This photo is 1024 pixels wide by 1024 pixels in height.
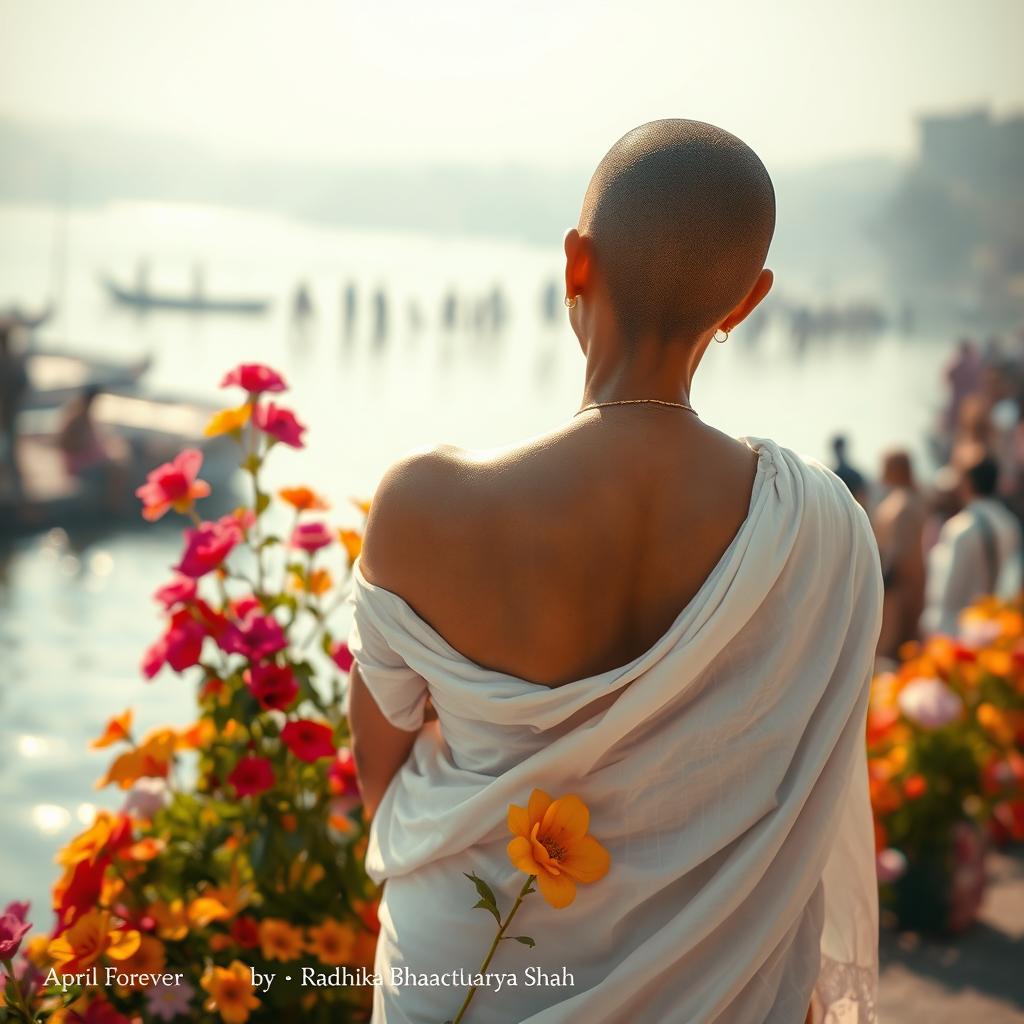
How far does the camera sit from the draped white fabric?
3.76 feet

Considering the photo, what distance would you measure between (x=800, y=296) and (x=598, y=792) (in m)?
69.6

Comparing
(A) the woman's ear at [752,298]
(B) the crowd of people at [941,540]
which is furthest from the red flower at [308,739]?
(B) the crowd of people at [941,540]

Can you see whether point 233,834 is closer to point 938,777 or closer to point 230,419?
point 230,419

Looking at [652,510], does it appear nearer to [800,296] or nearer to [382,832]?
[382,832]

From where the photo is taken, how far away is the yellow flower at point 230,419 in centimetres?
163

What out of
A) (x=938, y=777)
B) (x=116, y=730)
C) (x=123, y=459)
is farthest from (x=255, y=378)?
(x=123, y=459)

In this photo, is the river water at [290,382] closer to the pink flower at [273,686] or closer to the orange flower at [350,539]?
the orange flower at [350,539]

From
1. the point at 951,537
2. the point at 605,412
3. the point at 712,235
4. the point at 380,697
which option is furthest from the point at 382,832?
the point at 951,537

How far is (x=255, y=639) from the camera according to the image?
1602 millimetres

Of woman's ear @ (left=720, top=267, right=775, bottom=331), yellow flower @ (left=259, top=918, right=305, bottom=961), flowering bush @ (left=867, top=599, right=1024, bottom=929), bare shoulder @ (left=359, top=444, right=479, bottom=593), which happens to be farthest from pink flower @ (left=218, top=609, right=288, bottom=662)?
flowering bush @ (left=867, top=599, right=1024, bottom=929)

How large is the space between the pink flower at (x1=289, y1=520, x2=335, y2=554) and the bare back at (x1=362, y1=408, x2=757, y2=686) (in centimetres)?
57

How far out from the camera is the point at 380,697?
125 centimetres

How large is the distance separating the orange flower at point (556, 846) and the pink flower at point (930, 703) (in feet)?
7.06

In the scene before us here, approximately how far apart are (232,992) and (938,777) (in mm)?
2206
